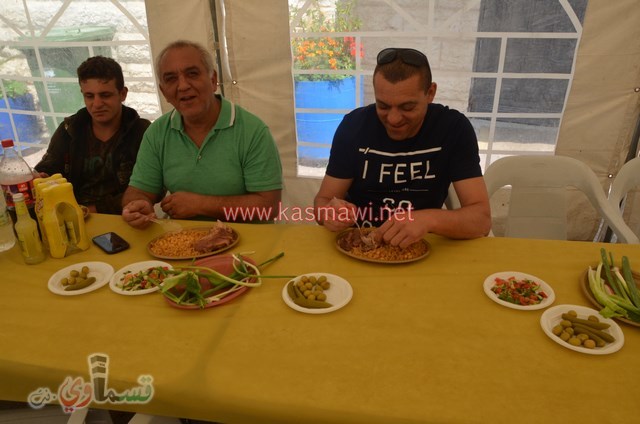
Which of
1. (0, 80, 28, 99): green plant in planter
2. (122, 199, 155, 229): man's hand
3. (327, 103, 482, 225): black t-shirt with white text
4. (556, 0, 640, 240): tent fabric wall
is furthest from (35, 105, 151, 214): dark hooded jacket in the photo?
(556, 0, 640, 240): tent fabric wall

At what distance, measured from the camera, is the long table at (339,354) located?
3.14 ft

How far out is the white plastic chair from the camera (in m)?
2.41

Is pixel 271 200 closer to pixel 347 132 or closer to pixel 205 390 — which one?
pixel 347 132

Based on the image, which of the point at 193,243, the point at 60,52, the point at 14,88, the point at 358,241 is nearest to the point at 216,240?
the point at 193,243

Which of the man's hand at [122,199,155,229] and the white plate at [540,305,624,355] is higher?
the man's hand at [122,199,155,229]

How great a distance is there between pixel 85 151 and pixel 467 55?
106 inches

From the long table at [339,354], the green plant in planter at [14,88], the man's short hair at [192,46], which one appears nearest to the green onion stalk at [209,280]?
the long table at [339,354]

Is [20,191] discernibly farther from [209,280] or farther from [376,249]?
[376,249]

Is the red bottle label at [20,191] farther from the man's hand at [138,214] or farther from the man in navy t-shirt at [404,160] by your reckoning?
the man in navy t-shirt at [404,160]

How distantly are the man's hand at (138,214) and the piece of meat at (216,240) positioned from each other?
1.08ft

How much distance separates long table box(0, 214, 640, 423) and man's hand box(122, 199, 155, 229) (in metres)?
0.44

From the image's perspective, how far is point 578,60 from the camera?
9.87 feet

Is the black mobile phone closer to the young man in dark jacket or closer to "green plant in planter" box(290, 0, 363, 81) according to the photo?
the young man in dark jacket

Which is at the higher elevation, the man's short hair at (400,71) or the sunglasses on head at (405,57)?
the sunglasses on head at (405,57)
